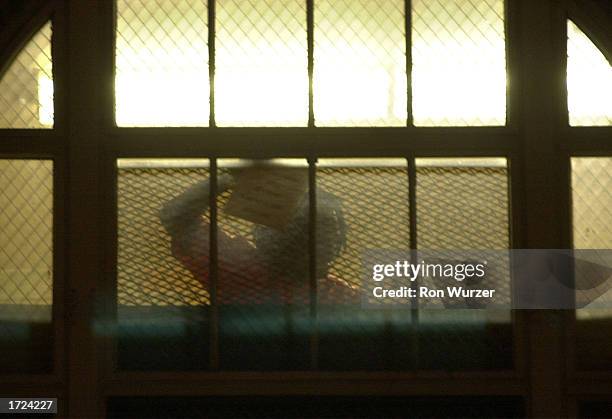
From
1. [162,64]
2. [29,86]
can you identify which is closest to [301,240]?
[162,64]

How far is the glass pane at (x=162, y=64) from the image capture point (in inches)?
121

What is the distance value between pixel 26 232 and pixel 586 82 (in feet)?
7.70

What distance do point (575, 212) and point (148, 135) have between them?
174 cm

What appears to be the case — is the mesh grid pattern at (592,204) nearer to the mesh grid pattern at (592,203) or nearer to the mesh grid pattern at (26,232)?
the mesh grid pattern at (592,203)

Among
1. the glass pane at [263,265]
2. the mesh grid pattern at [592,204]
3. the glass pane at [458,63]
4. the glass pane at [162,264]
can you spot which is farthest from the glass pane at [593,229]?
the glass pane at [162,264]

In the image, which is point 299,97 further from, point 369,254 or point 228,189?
point 369,254

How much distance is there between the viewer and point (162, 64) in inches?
121

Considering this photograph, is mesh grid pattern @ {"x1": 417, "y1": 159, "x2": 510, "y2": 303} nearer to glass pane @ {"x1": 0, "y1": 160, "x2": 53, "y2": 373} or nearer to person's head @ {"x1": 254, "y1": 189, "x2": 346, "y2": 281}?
person's head @ {"x1": 254, "y1": 189, "x2": 346, "y2": 281}

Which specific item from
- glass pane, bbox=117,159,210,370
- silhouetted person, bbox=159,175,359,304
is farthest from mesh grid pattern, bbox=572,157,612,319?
glass pane, bbox=117,159,210,370

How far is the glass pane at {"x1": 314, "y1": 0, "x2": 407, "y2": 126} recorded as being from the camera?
306cm
